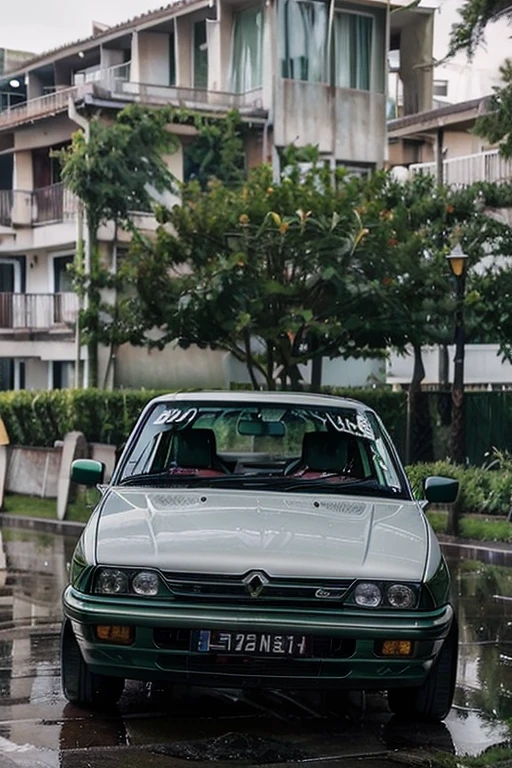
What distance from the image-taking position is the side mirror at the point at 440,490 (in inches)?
337

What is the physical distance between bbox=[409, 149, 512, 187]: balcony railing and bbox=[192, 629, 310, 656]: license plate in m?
29.5

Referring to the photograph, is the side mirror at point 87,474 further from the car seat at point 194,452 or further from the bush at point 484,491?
the bush at point 484,491

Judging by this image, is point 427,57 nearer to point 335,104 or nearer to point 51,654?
point 335,104

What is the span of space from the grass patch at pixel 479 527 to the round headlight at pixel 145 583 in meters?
11.0

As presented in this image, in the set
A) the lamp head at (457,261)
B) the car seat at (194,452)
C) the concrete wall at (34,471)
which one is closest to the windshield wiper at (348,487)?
the car seat at (194,452)

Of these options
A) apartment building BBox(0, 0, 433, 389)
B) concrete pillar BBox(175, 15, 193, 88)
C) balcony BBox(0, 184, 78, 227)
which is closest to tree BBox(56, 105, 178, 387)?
apartment building BBox(0, 0, 433, 389)

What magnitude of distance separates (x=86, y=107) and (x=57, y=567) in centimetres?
2084

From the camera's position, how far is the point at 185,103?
3531cm

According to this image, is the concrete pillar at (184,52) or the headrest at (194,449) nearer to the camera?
the headrest at (194,449)

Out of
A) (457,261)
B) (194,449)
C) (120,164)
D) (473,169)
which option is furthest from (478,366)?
(194,449)

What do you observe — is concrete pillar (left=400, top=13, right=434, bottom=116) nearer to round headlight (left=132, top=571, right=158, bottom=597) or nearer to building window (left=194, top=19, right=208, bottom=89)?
building window (left=194, top=19, right=208, bottom=89)

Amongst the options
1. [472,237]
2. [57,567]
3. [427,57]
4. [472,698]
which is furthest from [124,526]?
[427,57]

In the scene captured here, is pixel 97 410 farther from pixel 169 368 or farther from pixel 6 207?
pixel 6 207

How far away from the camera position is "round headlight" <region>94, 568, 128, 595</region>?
686 cm
